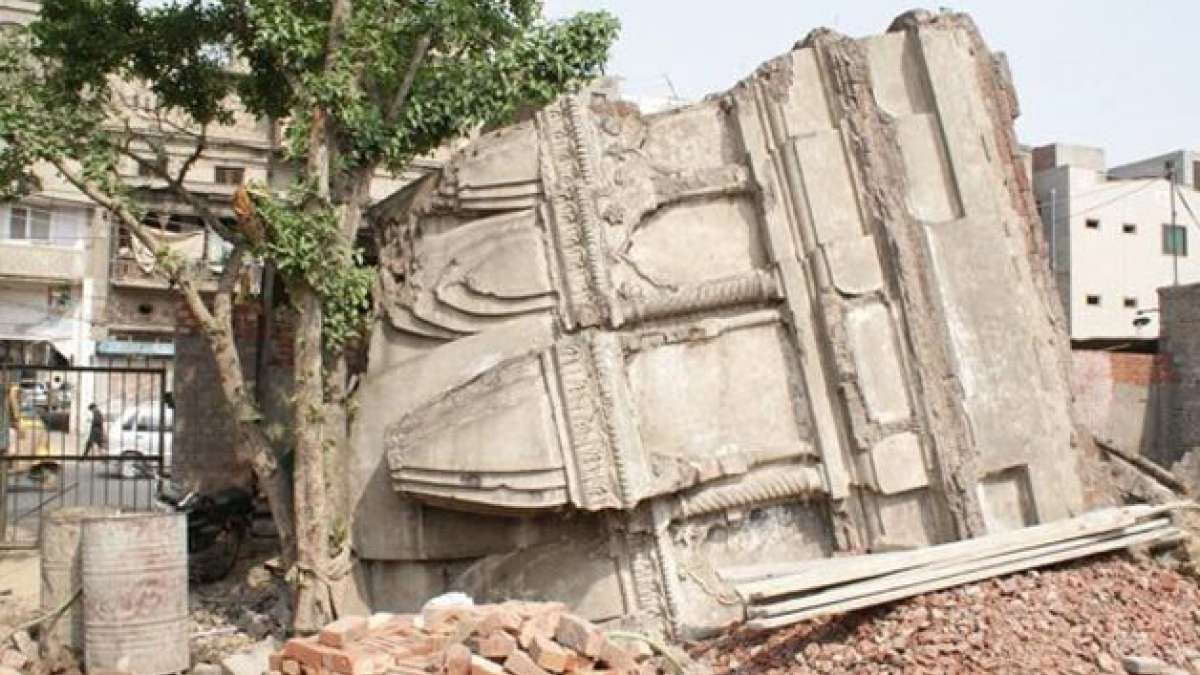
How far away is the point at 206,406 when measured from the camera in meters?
10.8

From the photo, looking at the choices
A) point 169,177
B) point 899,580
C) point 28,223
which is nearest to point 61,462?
point 169,177

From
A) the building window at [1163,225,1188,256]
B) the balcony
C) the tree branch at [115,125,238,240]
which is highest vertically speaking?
the balcony

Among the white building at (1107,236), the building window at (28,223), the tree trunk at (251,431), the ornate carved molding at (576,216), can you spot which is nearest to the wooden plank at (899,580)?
the ornate carved molding at (576,216)

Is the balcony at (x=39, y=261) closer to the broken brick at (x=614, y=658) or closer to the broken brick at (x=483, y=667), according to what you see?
the broken brick at (x=483, y=667)

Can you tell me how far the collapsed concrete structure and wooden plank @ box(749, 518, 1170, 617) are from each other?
0.72 m

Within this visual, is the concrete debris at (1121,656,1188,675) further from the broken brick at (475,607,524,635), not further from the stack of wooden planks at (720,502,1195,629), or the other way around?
the broken brick at (475,607,524,635)

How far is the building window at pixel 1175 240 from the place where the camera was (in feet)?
93.7

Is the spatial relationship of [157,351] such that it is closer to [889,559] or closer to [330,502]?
[330,502]

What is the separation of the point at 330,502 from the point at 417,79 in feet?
10.7

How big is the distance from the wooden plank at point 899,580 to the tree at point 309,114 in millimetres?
3378

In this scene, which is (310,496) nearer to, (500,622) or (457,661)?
(500,622)

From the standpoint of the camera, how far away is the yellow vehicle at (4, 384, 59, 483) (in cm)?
1153

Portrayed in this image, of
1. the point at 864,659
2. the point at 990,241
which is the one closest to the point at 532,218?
the point at 990,241

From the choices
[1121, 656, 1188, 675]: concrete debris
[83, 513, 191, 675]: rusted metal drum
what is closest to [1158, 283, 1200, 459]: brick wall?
[1121, 656, 1188, 675]: concrete debris
